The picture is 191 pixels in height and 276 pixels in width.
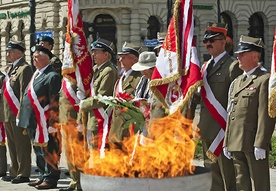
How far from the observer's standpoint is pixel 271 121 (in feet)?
25.4

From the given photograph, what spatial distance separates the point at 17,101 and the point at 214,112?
417 cm

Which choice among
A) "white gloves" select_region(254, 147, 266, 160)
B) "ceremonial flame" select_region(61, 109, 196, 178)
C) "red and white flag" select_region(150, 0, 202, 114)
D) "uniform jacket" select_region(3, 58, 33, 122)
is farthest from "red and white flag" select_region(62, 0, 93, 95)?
"ceremonial flame" select_region(61, 109, 196, 178)

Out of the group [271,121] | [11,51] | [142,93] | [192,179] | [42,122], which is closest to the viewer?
[192,179]

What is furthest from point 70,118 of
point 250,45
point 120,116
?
point 250,45

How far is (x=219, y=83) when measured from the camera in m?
8.30

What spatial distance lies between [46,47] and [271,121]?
16.7ft

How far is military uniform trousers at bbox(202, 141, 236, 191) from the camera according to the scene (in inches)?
328

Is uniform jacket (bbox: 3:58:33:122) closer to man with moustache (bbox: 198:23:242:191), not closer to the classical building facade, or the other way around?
man with moustache (bbox: 198:23:242:191)

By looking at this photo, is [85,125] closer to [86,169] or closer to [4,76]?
[4,76]

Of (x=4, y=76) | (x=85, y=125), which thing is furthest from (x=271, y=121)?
(x=4, y=76)

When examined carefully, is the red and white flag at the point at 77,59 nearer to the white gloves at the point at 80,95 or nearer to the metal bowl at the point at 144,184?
the white gloves at the point at 80,95

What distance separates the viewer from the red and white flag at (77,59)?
34.1ft

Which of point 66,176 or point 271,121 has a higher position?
point 271,121

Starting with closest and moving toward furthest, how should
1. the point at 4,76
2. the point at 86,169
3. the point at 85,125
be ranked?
the point at 86,169 → the point at 85,125 → the point at 4,76
